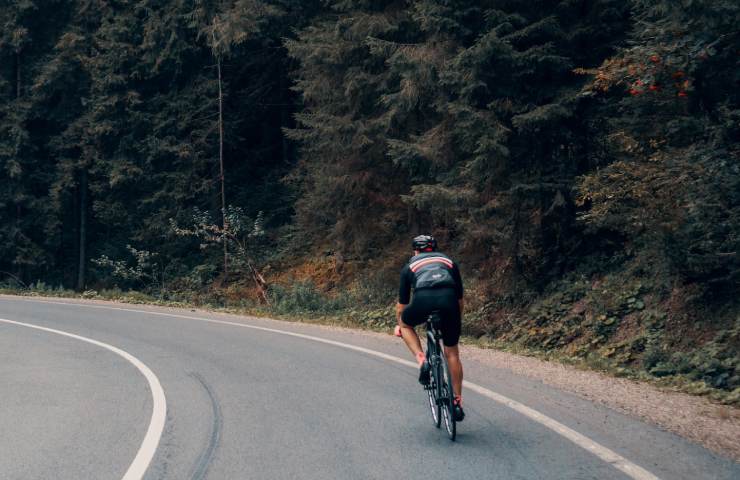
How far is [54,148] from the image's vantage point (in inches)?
1273

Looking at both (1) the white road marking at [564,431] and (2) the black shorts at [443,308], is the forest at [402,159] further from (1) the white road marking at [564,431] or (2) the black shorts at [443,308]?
(2) the black shorts at [443,308]

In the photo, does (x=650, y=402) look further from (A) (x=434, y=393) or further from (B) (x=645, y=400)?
(A) (x=434, y=393)

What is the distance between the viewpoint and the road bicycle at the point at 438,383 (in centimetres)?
705

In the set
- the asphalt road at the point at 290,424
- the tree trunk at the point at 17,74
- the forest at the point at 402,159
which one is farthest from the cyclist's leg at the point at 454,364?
the tree trunk at the point at 17,74

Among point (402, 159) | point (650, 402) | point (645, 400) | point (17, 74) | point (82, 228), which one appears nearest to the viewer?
point (650, 402)

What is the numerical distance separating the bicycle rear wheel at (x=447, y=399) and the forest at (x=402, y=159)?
4025 millimetres

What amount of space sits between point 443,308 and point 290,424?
197 cm

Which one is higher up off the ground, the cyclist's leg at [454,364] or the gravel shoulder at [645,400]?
the cyclist's leg at [454,364]

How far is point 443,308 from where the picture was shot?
7301 mm

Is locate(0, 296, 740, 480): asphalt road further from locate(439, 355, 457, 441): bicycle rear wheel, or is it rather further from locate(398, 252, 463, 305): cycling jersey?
locate(398, 252, 463, 305): cycling jersey

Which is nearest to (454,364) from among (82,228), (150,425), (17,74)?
(150,425)

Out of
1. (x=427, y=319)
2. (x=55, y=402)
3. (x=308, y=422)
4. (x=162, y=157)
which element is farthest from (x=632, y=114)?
(x=162, y=157)

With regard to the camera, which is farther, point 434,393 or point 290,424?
point 290,424

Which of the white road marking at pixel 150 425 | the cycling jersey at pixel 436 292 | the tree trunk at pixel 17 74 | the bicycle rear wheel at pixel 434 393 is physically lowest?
the white road marking at pixel 150 425
